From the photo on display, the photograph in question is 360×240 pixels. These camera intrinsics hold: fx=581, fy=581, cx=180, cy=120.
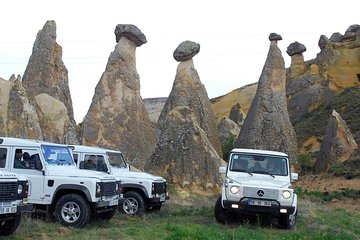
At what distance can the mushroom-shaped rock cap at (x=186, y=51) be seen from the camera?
34.8m

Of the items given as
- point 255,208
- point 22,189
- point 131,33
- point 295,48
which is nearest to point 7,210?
point 22,189

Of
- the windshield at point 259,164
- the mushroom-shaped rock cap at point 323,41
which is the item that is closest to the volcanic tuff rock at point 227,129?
the mushroom-shaped rock cap at point 323,41

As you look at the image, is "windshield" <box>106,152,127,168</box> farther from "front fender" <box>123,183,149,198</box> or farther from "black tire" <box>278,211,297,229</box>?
"black tire" <box>278,211,297,229</box>

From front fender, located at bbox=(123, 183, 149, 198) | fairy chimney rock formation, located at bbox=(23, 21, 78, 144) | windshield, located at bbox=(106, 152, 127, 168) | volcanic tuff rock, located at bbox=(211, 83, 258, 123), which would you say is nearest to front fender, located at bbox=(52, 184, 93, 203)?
front fender, located at bbox=(123, 183, 149, 198)

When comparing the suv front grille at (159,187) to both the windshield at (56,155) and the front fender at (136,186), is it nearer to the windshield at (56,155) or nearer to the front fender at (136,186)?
the front fender at (136,186)

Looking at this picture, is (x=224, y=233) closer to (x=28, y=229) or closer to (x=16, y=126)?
(x=28, y=229)

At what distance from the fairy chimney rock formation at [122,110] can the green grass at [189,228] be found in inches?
568

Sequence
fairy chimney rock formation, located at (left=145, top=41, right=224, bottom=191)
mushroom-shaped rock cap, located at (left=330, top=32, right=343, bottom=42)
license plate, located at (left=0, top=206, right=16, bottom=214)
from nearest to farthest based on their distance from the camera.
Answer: license plate, located at (left=0, top=206, right=16, bottom=214), fairy chimney rock formation, located at (left=145, top=41, right=224, bottom=191), mushroom-shaped rock cap, located at (left=330, top=32, right=343, bottom=42)

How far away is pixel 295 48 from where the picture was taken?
2454 inches

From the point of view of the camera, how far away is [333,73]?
201ft

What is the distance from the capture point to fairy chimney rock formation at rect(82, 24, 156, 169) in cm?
3297

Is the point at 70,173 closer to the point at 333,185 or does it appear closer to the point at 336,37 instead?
the point at 333,185

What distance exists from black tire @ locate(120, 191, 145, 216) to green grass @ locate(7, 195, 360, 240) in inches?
11.5

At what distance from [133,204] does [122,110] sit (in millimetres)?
18304
